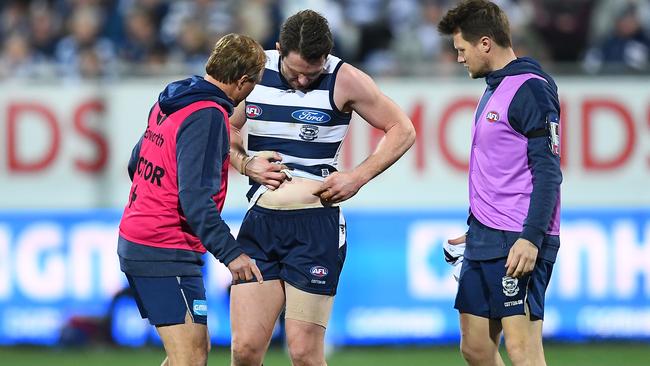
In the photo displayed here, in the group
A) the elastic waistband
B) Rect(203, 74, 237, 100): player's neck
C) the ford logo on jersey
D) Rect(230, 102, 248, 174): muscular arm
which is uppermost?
Rect(203, 74, 237, 100): player's neck

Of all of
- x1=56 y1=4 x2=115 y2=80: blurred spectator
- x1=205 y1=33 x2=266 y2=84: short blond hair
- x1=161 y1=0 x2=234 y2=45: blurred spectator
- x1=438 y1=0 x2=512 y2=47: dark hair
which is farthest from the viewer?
x1=161 y1=0 x2=234 y2=45: blurred spectator

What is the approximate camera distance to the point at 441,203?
12141 millimetres

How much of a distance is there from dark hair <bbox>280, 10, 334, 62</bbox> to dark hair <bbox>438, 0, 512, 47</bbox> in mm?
665

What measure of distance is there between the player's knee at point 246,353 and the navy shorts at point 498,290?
1.11 m

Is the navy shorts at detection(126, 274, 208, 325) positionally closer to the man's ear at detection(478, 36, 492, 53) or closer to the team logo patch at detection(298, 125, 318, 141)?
the team logo patch at detection(298, 125, 318, 141)

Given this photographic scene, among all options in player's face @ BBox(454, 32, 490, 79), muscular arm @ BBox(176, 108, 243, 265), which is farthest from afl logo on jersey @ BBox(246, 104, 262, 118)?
player's face @ BBox(454, 32, 490, 79)

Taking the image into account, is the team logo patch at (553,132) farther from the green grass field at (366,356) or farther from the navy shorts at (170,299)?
the green grass field at (366,356)

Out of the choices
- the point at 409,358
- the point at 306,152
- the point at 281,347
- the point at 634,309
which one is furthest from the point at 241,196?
the point at 306,152

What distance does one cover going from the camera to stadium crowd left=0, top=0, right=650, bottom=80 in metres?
12.7

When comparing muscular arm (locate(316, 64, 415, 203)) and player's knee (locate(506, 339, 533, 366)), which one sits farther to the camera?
muscular arm (locate(316, 64, 415, 203))

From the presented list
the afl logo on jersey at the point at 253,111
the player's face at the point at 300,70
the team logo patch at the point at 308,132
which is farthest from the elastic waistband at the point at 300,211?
the player's face at the point at 300,70

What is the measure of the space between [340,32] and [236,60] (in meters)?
7.52

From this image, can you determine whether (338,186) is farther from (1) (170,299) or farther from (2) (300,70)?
(1) (170,299)

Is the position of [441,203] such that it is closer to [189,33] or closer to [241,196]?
[241,196]
